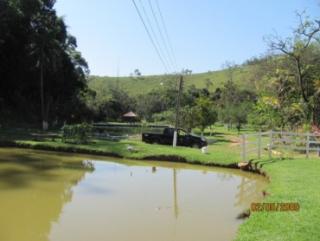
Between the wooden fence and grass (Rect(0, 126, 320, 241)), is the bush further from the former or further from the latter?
the wooden fence

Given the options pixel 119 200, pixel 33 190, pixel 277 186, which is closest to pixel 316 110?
pixel 277 186

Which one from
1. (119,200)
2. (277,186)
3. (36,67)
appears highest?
(36,67)

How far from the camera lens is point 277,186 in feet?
40.4

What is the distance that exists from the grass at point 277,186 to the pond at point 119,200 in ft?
2.40

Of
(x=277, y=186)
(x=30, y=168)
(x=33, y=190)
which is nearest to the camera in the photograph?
(x=277, y=186)

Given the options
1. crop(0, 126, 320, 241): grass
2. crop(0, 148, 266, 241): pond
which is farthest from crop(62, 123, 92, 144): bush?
crop(0, 148, 266, 241): pond

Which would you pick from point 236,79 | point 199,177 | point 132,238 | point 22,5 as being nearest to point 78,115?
point 22,5

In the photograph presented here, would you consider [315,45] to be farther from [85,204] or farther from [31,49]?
[85,204]

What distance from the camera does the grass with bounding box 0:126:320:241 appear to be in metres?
7.59
